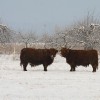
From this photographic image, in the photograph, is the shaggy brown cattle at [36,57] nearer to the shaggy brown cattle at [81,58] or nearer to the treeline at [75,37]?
the shaggy brown cattle at [81,58]

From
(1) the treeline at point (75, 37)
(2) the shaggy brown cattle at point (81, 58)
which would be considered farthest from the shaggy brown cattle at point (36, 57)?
(1) the treeline at point (75, 37)

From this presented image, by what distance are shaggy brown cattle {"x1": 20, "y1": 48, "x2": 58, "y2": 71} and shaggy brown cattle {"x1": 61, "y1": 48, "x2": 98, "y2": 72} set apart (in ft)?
2.83

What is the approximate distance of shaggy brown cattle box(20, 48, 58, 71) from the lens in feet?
79.5

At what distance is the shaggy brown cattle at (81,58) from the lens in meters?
24.4

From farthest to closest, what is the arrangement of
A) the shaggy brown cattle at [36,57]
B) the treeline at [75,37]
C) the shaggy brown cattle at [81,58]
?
1. the treeline at [75,37]
2. the shaggy brown cattle at [81,58]
3. the shaggy brown cattle at [36,57]

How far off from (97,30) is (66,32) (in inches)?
136

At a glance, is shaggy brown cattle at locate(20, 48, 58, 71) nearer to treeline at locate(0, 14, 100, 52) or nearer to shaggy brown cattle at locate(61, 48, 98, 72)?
shaggy brown cattle at locate(61, 48, 98, 72)

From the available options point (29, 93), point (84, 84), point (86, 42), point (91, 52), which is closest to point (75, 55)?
point (91, 52)

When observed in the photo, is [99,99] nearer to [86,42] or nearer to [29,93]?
[29,93]

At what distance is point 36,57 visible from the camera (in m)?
24.3

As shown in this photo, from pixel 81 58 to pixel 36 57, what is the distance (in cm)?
281

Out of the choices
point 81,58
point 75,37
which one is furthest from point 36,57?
point 75,37

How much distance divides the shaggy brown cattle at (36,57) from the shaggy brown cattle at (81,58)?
0.86 meters

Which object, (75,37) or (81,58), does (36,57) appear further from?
(75,37)
